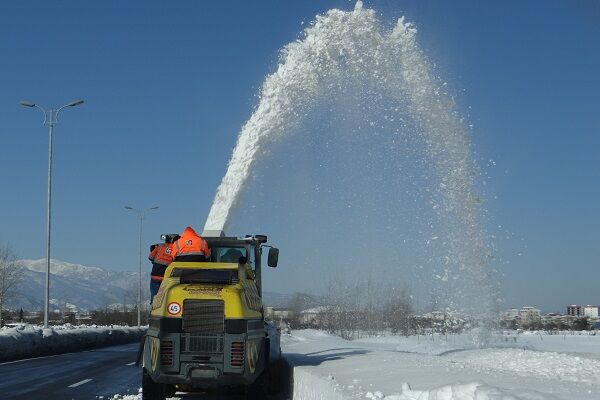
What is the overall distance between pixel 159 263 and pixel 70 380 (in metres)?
6.45

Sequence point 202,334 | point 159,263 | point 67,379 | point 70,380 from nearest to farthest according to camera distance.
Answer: point 202,334
point 159,263
point 70,380
point 67,379

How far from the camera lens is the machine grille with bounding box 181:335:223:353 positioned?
10211mm

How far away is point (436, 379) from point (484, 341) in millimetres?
19827

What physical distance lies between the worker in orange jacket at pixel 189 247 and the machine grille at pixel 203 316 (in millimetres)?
1026

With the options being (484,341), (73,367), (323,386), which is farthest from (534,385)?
(484,341)

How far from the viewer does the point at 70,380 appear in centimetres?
1659

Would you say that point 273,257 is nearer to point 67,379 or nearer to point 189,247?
point 189,247

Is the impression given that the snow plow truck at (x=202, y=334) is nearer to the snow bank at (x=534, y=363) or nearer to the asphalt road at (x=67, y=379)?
the asphalt road at (x=67, y=379)

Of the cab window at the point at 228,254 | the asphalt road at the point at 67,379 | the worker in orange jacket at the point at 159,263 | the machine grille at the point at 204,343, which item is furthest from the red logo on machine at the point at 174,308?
the asphalt road at the point at 67,379

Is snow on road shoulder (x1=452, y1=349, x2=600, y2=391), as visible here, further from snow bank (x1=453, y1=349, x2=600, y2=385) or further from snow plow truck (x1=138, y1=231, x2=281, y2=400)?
snow plow truck (x1=138, y1=231, x2=281, y2=400)

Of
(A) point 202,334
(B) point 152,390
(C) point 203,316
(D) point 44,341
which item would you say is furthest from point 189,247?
(D) point 44,341

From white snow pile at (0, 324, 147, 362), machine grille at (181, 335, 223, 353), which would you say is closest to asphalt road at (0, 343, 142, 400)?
white snow pile at (0, 324, 147, 362)

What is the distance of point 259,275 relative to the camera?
12.2 m

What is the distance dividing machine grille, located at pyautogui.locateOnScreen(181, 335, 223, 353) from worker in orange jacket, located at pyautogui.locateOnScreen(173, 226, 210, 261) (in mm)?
1354
